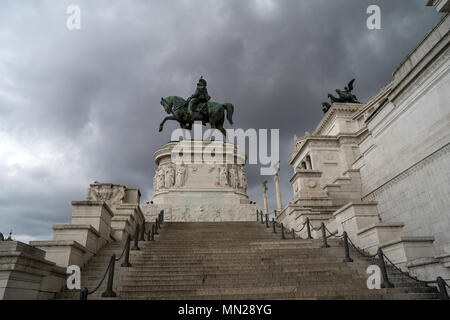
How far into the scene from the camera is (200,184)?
24.1 m

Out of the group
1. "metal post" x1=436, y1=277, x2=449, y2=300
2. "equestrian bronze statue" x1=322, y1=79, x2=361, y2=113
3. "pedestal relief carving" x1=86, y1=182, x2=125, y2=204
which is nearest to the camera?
"metal post" x1=436, y1=277, x2=449, y2=300

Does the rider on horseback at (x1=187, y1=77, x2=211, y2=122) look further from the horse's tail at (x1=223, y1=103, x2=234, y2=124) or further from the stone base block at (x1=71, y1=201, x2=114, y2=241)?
the stone base block at (x1=71, y1=201, x2=114, y2=241)

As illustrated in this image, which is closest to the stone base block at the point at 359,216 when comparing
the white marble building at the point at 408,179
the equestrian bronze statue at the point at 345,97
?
the white marble building at the point at 408,179

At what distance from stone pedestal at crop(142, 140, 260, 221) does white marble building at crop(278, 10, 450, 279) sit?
16.8 feet

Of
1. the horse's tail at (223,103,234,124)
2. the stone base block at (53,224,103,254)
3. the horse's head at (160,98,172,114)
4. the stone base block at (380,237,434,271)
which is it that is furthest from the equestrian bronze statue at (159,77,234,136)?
the stone base block at (380,237,434,271)

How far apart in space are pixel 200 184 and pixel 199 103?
310 inches

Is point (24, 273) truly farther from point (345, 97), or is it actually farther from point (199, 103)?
point (345, 97)

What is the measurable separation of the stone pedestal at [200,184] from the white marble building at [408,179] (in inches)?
201

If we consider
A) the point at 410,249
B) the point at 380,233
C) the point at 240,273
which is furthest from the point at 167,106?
the point at 410,249

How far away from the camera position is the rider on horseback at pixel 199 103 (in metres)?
26.7

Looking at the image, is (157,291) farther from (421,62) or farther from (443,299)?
(421,62)

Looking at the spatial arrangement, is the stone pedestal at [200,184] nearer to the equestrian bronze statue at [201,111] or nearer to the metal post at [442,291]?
the equestrian bronze statue at [201,111]

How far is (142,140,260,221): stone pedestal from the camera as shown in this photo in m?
22.6
